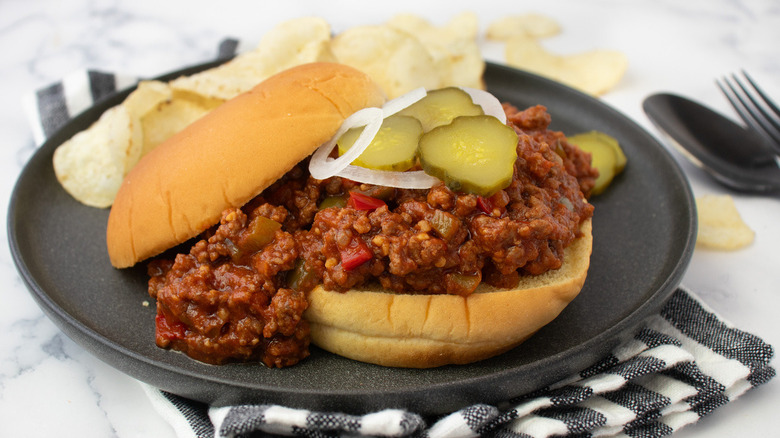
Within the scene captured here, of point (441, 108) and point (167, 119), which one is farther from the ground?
point (441, 108)

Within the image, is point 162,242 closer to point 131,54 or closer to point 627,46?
point 131,54

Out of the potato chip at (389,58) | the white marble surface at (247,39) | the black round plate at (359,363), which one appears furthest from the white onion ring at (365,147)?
the white marble surface at (247,39)

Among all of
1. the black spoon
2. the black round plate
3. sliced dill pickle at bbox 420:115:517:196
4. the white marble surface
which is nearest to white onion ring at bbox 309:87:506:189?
sliced dill pickle at bbox 420:115:517:196

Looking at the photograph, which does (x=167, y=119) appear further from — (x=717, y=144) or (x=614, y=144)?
(x=717, y=144)

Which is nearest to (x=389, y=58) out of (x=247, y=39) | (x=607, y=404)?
(x=247, y=39)

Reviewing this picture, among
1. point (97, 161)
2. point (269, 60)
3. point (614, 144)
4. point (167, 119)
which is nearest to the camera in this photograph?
point (97, 161)
